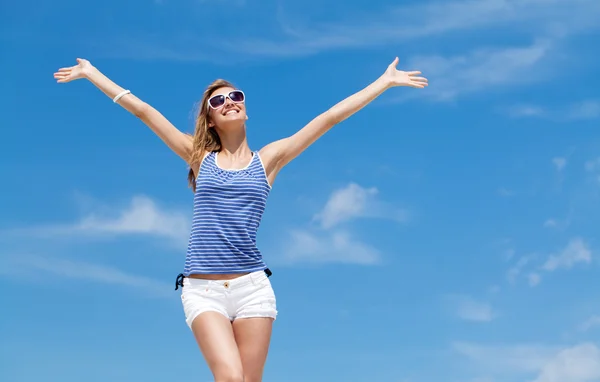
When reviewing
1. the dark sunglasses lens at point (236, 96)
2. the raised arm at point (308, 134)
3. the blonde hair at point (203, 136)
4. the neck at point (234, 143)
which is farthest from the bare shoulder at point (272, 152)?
the dark sunglasses lens at point (236, 96)

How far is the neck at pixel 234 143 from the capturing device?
9.70m

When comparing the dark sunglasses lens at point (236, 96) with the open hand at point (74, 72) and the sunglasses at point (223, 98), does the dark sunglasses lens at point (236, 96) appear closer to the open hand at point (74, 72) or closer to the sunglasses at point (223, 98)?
the sunglasses at point (223, 98)

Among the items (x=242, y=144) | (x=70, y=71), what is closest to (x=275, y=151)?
(x=242, y=144)

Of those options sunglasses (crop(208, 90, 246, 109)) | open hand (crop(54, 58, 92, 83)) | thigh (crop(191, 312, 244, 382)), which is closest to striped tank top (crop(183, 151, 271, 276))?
thigh (crop(191, 312, 244, 382))

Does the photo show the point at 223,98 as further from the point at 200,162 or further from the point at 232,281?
the point at 232,281

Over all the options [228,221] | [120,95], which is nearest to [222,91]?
[120,95]

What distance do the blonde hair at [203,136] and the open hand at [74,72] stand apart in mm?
1715

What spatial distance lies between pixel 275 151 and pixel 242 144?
1.41ft

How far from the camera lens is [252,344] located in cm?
884

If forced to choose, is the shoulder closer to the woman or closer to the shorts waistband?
the woman

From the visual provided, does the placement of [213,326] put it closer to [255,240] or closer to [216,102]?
[255,240]

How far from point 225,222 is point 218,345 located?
1.42 meters

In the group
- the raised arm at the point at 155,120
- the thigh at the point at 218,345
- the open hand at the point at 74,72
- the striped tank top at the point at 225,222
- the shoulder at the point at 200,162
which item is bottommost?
the thigh at the point at 218,345

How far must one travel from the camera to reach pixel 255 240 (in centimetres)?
916
